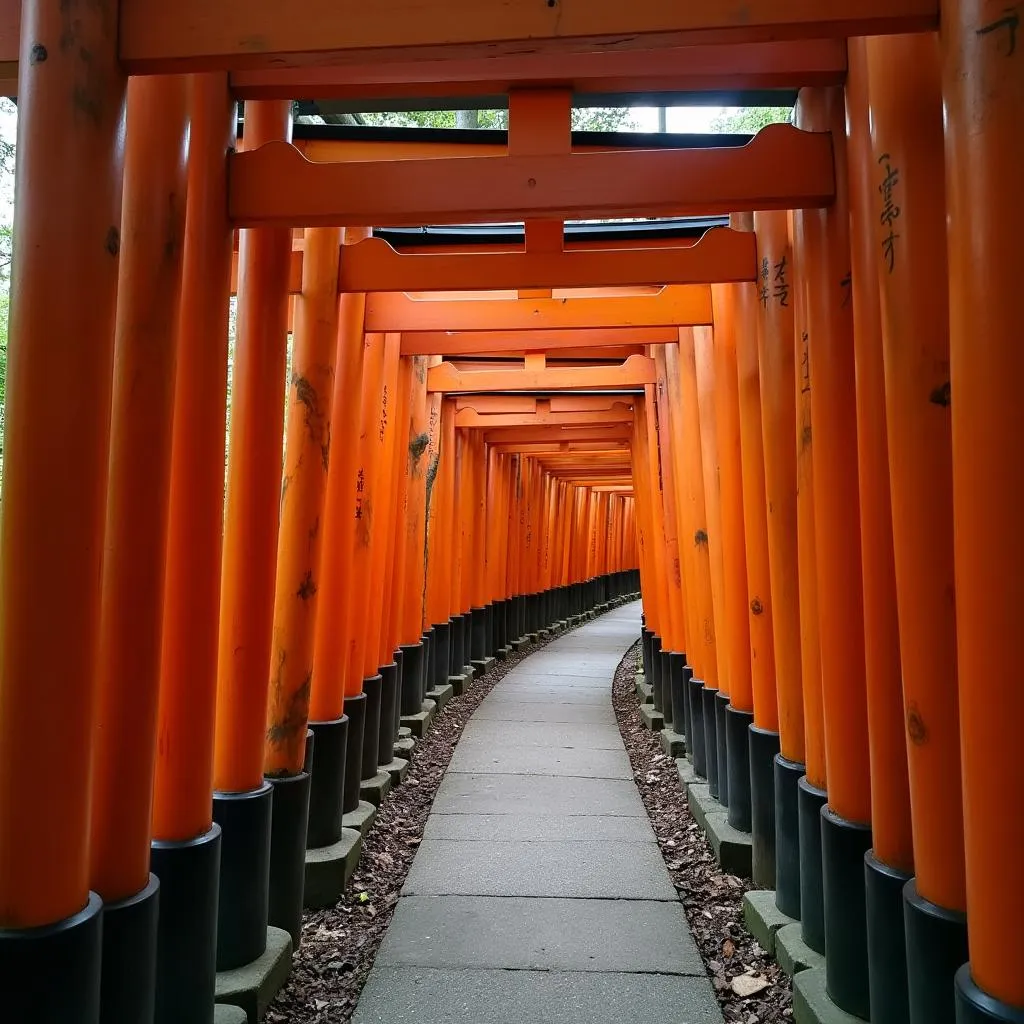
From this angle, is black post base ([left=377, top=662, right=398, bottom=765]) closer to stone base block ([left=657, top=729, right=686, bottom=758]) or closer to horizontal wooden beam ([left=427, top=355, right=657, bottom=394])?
stone base block ([left=657, top=729, right=686, bottom=758])

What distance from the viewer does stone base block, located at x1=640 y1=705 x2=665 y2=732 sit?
786cm

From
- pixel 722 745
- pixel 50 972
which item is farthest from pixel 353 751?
pixel 50 972

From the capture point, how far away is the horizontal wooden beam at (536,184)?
9.06ft

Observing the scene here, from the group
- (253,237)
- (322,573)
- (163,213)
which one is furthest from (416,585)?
(163,213)

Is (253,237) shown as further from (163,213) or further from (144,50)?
(144,50)

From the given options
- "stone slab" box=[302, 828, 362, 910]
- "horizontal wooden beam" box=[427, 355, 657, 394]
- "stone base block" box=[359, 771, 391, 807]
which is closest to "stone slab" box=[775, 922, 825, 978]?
"stone slab" box=[302, 828, 362, 910]

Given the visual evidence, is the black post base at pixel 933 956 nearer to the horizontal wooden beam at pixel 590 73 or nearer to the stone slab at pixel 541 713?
the horizontal wooden beam at pixel 590 73

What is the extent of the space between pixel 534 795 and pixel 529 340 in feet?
10.1

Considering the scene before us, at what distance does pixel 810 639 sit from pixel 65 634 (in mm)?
2433

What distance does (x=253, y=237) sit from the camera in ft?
10.6

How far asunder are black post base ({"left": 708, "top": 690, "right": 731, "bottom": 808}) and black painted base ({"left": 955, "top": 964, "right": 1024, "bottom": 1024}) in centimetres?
282

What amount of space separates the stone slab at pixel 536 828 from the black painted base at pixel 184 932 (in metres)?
2.39

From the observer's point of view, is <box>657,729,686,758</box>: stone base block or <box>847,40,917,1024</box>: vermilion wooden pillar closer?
<box>847,40,917,1024</box>: vermilion wooden pillar

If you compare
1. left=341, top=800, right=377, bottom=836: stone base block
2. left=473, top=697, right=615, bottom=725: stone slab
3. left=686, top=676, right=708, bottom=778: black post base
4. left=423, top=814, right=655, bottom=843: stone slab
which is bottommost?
left=473, top=697, right=615, bottom=725: stone slab
